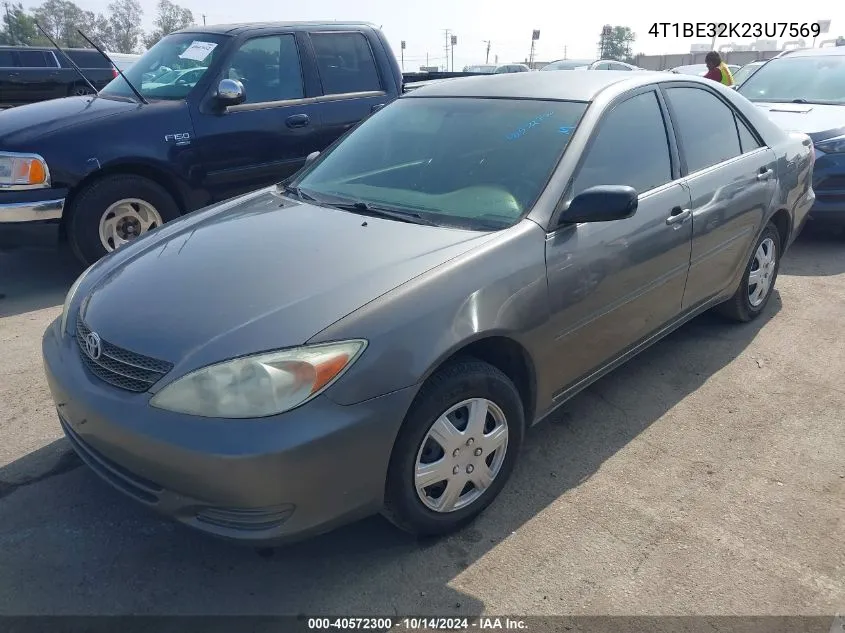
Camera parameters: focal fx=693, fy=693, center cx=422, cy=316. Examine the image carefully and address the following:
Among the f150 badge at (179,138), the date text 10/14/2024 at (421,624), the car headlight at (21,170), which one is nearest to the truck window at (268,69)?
the f150 badge at (179,138)

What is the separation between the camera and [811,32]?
32.4 ft

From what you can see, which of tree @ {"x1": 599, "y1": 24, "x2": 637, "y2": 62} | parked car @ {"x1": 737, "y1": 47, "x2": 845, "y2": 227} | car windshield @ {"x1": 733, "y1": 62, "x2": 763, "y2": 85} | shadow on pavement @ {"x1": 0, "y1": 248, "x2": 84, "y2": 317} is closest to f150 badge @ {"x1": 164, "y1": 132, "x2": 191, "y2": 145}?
shadow on pavement @ {"x1": 0, "y1": 248, "x2": 84, "y2": 317}

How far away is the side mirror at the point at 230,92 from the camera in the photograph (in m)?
5.25

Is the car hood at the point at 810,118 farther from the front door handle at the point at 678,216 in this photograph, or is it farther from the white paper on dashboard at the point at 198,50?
the white paper on dashboard at the point at 198,50

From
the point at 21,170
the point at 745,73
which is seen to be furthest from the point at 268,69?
the point at 745,73

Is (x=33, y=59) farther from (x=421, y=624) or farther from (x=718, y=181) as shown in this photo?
(x=421, y=624)

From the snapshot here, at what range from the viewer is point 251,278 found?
2.50 meters

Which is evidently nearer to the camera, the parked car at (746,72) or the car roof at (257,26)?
the car roof at (257,26)

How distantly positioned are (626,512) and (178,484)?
1.69 metres

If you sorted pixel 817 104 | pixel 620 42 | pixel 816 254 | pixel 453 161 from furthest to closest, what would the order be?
pixel 620 42
pixel 817 104
pixel 816 254
pixel 453 161

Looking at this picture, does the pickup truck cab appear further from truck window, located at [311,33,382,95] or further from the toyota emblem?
the toyota emblem

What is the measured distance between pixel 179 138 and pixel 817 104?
6266 mm

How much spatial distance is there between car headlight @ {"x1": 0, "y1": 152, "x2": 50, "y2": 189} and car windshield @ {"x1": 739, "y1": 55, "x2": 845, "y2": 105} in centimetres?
703

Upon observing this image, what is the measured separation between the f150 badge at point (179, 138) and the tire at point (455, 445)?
3.77m
